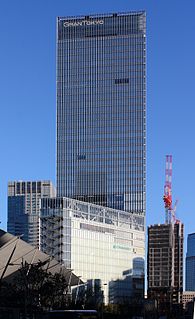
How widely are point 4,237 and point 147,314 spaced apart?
207 feet

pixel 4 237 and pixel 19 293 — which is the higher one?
pixel 4 237

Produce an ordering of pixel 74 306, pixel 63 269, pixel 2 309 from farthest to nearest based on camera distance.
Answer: pixel 63 269 < pixel 74 306 < pixel 2 309

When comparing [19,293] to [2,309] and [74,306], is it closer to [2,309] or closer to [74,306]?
[74,306]

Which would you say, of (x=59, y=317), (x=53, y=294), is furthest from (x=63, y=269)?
(x=59, y=317)

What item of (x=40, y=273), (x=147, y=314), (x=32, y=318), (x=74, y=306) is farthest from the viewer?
(x=147, y=314)

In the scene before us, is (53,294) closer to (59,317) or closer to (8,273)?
(8,273)

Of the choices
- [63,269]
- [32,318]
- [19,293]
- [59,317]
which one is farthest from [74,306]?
[59,317]

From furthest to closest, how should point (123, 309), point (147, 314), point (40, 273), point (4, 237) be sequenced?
point (123, 309), point (147, 314), point (40, 273), point (4, 237)

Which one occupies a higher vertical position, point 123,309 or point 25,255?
point 25,255

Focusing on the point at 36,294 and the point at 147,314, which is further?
the point at 147,314

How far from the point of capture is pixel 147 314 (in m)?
162

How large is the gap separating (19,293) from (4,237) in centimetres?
1238

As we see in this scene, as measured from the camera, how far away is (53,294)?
123 m

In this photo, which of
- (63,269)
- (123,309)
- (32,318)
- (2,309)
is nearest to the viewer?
(2,309)
